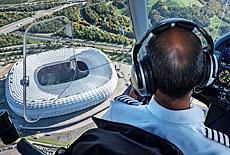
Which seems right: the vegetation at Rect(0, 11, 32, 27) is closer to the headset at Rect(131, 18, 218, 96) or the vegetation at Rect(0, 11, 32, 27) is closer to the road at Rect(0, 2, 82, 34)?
the road at Rect(0, 2, 82, 34)

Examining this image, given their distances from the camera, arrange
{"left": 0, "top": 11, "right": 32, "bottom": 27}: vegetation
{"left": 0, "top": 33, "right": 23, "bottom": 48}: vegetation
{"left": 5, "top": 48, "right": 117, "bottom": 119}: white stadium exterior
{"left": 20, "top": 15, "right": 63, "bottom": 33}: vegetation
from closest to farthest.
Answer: {"left": 20, "top": 15, "right": 63, "bottom": 33}: vegetation < {"left": 0, "top": 11, "right": 32, "bottom": 27}: vegetation < {"left": 0, "top": 33, "right": 23, "bottom": 48}: vegetation < {"left": 5, "top": 48, "right": 117, "bottom": 119}: white stadium exterior

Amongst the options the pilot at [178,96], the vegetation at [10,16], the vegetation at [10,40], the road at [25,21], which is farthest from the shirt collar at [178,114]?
the vegetation at [10,40]

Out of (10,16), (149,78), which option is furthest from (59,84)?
(149,78)

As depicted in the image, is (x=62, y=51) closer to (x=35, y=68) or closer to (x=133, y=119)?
(x=35, y=68)

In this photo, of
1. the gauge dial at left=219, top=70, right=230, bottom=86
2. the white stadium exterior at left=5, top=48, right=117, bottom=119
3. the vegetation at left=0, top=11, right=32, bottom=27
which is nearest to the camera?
the gauge dial at left=219, top=70, right=230, bottom=86

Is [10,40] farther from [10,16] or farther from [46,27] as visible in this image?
[46,27]

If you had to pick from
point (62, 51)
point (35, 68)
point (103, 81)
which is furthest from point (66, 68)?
point (103, 81)

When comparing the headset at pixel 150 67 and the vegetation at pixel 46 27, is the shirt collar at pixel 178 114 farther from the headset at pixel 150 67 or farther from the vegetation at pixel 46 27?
the vegetation at pixel 46 27

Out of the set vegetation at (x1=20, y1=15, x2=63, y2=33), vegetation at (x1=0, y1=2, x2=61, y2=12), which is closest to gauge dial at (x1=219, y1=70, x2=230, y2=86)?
vegetation at (x1=20, y1=15, x2=63, y2=33)
